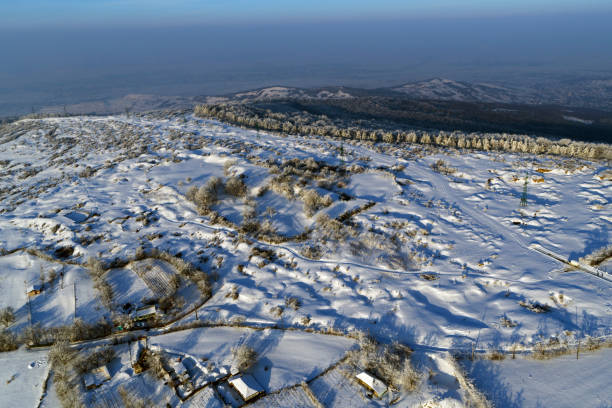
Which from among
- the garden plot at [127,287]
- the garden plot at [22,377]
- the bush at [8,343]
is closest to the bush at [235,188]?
the garden plot at [127,287]

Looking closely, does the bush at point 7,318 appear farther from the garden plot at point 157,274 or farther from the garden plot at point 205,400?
the garden plot at point 205,400

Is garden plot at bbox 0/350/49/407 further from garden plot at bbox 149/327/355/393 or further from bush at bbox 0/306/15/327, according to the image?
garden plot at bbox 149/327/355/393

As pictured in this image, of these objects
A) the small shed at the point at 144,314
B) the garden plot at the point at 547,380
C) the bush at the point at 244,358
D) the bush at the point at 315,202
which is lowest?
the small shed at the point at 144,314

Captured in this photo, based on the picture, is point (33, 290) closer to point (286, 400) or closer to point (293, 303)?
point (293, 303)

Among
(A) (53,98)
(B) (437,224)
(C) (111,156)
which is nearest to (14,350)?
(B) (437,224)

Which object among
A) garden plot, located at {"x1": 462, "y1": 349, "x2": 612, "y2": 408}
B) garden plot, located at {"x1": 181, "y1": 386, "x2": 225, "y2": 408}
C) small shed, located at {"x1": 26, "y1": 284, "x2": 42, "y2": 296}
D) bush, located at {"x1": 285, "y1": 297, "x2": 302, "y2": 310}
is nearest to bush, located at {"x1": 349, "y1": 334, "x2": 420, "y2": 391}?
garden plot, located at {"x1": 462, "y1": 349, "x2": 612, "y2": 408}

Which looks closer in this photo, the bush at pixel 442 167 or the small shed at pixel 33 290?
the small shed at pixel 33 290
